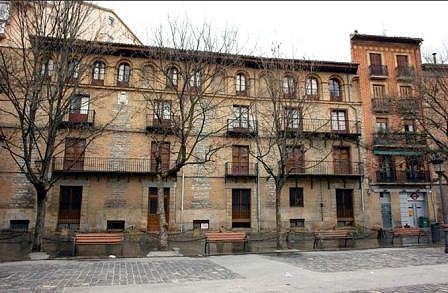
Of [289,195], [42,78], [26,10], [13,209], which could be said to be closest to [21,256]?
[42,78]

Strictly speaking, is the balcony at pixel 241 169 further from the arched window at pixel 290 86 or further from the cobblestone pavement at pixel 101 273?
the cobblestone pavement at pixel 101 273

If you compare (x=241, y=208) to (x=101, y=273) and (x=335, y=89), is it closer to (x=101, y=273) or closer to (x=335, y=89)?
(x=335, y=89)

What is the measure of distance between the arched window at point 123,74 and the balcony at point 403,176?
1921 cm

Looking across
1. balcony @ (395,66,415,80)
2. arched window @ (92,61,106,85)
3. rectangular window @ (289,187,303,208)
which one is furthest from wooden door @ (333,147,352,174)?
arched window @ (92,61,106,85)

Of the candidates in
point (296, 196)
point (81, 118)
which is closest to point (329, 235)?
point (296, 196)

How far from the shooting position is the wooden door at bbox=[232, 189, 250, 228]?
21156 mm

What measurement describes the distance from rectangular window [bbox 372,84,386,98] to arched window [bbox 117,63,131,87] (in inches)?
736

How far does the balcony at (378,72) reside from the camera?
25.2 m

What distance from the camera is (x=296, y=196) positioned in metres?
22.2

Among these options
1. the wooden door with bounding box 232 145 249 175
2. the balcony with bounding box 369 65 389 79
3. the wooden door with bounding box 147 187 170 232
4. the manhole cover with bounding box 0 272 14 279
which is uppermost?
the balcony with bounding box 369 65 389 79

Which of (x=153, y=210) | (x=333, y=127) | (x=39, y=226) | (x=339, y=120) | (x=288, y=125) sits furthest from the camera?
(x=339, y=120)

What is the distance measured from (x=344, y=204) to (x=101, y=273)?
18650 mm

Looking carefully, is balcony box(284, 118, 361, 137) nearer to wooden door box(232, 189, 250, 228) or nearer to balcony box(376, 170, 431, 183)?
balcony box(376, 170, 431, 183)

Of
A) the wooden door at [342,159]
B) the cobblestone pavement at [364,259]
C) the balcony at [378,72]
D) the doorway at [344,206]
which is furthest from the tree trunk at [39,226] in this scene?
the balcony at [378,72]
